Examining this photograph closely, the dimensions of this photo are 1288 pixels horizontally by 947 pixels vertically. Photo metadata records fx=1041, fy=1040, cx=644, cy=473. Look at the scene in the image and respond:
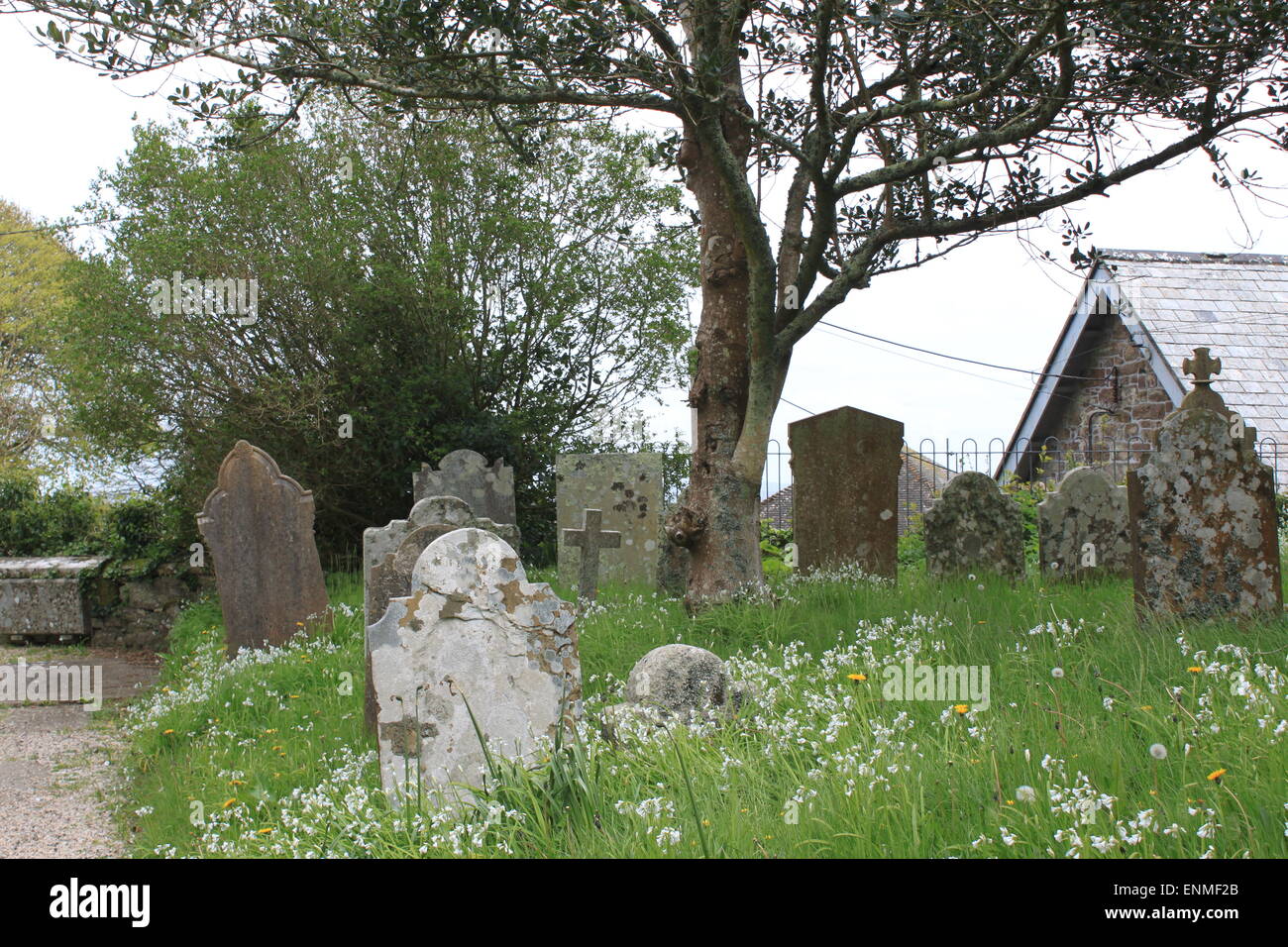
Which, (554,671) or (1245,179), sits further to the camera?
(1245,179)

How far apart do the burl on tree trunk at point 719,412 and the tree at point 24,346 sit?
20767 mm

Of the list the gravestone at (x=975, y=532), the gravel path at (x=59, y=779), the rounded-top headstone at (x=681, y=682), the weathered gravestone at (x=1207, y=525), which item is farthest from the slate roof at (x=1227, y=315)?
the gravel path at (x=59, y=779)

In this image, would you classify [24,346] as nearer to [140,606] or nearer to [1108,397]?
[140,606]

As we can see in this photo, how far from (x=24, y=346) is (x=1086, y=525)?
80.8ft

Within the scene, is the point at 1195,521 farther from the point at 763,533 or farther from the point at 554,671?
the point at 763,533

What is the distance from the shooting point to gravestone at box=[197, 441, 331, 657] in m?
9.35

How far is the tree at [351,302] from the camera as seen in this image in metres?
13.2

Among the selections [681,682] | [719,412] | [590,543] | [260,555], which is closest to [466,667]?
[681,682]

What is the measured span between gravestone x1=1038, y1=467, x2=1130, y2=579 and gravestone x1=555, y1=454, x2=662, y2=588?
4.34 metres

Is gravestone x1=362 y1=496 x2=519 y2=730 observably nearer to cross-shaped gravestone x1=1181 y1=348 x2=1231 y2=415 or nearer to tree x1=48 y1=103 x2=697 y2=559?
cross-shaped gravestone x1=1181 y1=348 x2=1231 y2=415

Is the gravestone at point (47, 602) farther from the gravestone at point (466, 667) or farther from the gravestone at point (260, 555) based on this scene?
the gravestone at point (466, 667)

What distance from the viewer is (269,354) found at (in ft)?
45.5

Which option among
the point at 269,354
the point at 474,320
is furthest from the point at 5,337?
the point at 474,320

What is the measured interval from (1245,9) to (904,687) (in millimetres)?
4935
